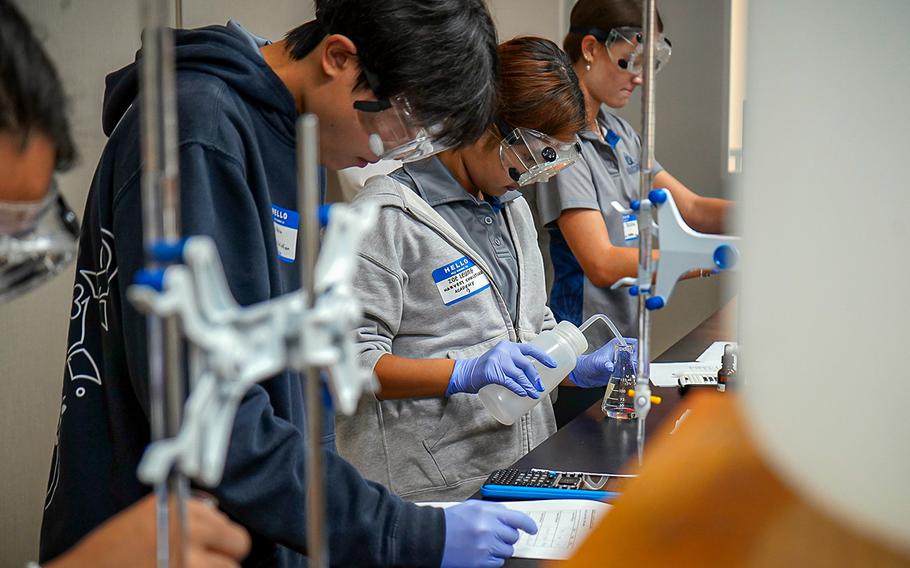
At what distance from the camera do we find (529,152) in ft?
6.62

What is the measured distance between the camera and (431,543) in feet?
3.90

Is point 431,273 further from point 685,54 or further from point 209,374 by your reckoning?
point 685,54

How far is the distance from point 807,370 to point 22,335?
179 cm

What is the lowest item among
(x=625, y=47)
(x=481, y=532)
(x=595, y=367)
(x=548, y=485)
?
(x=595, y=367)

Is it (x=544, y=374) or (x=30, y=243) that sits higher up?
(x=30, y=243)

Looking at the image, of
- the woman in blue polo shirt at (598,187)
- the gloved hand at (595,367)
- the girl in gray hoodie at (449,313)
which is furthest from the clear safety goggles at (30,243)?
the woman in blue polo shirt at (598,187)

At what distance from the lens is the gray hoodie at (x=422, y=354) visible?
1908 mm

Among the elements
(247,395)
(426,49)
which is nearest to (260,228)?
(247,395)

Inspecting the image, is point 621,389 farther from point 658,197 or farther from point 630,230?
point 658,197

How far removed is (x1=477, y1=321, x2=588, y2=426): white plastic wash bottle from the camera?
195cm

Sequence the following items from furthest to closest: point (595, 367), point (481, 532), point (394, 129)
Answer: point (595, 367)
point (394, 129)
point (481, 532)

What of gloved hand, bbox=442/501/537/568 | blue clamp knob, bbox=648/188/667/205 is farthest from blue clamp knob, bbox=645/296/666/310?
gloved hand, bbox=442/501/537/568

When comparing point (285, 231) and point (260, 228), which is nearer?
point (260, 228)

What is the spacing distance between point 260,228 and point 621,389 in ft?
3.59
